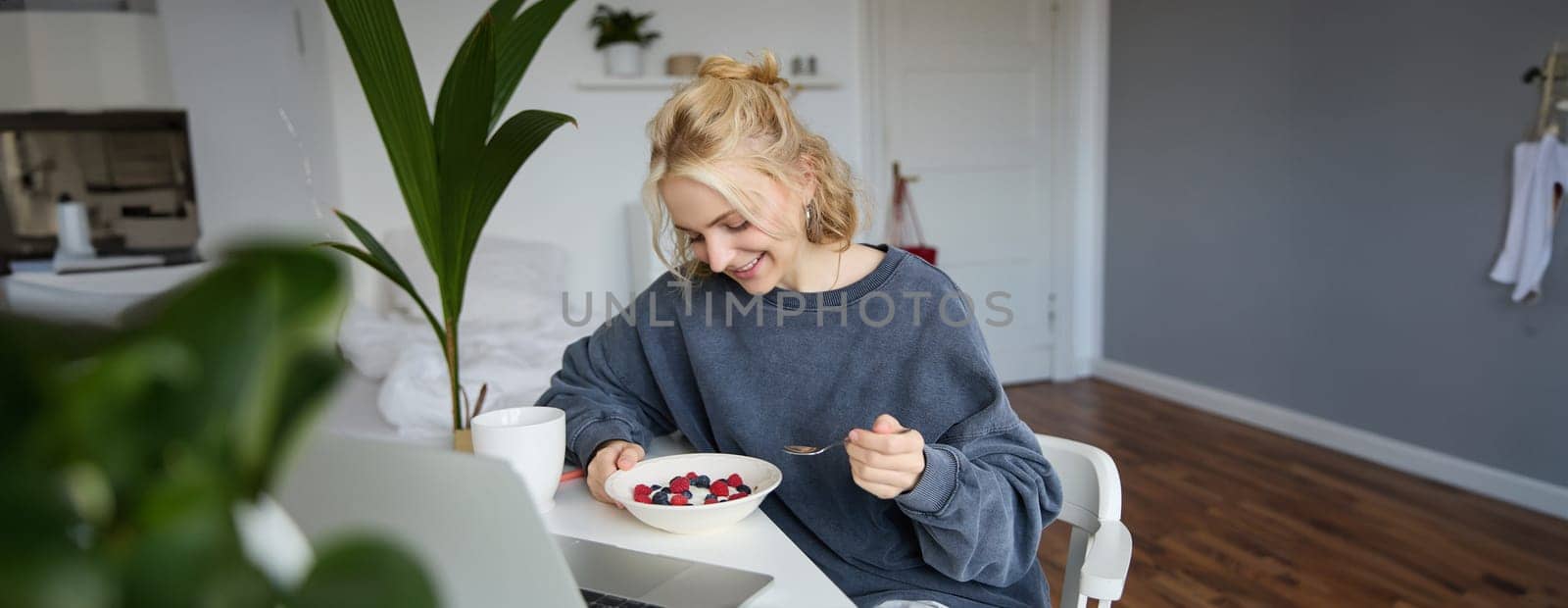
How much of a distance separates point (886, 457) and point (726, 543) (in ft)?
0.62

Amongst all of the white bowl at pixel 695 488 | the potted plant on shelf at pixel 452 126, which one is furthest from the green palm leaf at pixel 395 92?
the white bowl at pixel 695 488

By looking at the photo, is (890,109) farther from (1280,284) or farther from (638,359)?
(638,359)

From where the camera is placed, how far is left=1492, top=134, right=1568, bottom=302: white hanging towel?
109 inches

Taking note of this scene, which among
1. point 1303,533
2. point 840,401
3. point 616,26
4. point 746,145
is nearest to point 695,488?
point 840,401

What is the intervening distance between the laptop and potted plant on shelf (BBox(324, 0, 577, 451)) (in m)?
0.78

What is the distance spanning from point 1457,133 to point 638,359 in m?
2.90

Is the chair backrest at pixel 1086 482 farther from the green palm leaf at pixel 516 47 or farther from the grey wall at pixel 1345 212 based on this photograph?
the grey wall at pixel 1345 212

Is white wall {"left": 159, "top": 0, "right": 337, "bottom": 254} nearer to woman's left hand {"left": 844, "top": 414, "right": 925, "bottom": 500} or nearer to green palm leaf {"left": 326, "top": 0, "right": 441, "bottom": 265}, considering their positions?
green palm leaf {"left": 326, "top": 0, "right": 441, "bottom": 265}

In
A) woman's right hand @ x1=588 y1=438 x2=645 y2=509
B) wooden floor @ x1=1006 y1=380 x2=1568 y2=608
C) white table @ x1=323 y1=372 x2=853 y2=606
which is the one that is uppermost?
woman's right hand @ x1=588 y1=438 x2=645 y2=509

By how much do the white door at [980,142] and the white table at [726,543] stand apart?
3.37 metres

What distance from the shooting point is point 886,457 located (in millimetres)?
937

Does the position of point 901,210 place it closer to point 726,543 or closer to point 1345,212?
point 1345,212

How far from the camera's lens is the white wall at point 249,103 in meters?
3.15

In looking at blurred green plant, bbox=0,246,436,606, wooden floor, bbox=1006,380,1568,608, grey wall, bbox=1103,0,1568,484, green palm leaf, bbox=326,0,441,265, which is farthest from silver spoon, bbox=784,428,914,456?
grey wall, bbox=1103,0,1568,484
